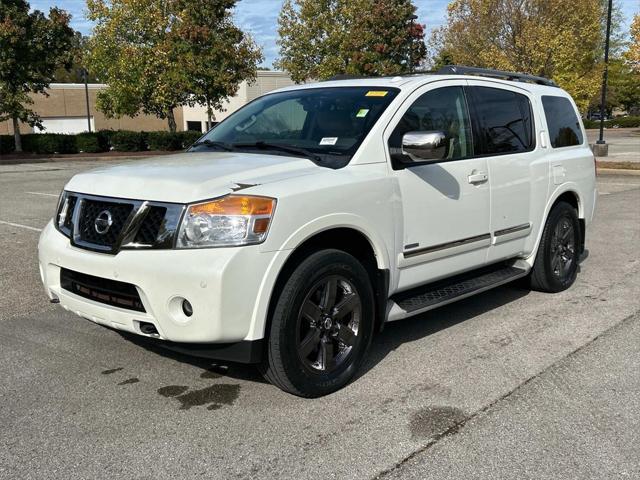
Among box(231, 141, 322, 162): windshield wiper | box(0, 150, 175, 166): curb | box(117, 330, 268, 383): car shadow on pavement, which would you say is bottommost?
box(117, 330, 268, 383): car shadow on pavement

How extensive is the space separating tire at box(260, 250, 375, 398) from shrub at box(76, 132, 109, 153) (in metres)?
30.0

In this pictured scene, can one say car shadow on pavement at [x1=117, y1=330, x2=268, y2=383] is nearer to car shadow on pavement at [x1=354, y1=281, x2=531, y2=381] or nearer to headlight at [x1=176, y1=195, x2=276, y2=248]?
car shadow on pavement at [x1=354, y1=281, x2=531, y2=381]

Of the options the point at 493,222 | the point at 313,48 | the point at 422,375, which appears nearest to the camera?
the point at 422,375

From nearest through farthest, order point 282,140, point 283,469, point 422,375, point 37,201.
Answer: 1. point 283,469
2. point 422,375
3. point 282,140
4. point 37,201

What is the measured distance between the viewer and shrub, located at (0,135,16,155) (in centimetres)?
3075

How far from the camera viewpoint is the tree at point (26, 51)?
2830 cm

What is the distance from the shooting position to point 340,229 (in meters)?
3.82

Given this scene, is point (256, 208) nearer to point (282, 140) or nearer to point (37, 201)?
point (282, 140)

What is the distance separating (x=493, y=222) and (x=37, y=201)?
34.5ft

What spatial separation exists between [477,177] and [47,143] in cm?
2940

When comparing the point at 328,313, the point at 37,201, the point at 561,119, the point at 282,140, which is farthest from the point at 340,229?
the point at 37,201

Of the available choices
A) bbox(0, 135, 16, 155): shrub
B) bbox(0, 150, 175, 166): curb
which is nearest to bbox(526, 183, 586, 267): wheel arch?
bbox(0, 150, 175, 166): curb

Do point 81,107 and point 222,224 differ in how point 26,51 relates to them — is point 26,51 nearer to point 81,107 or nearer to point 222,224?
point 81,107

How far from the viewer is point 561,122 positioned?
→ 6.14 metres
